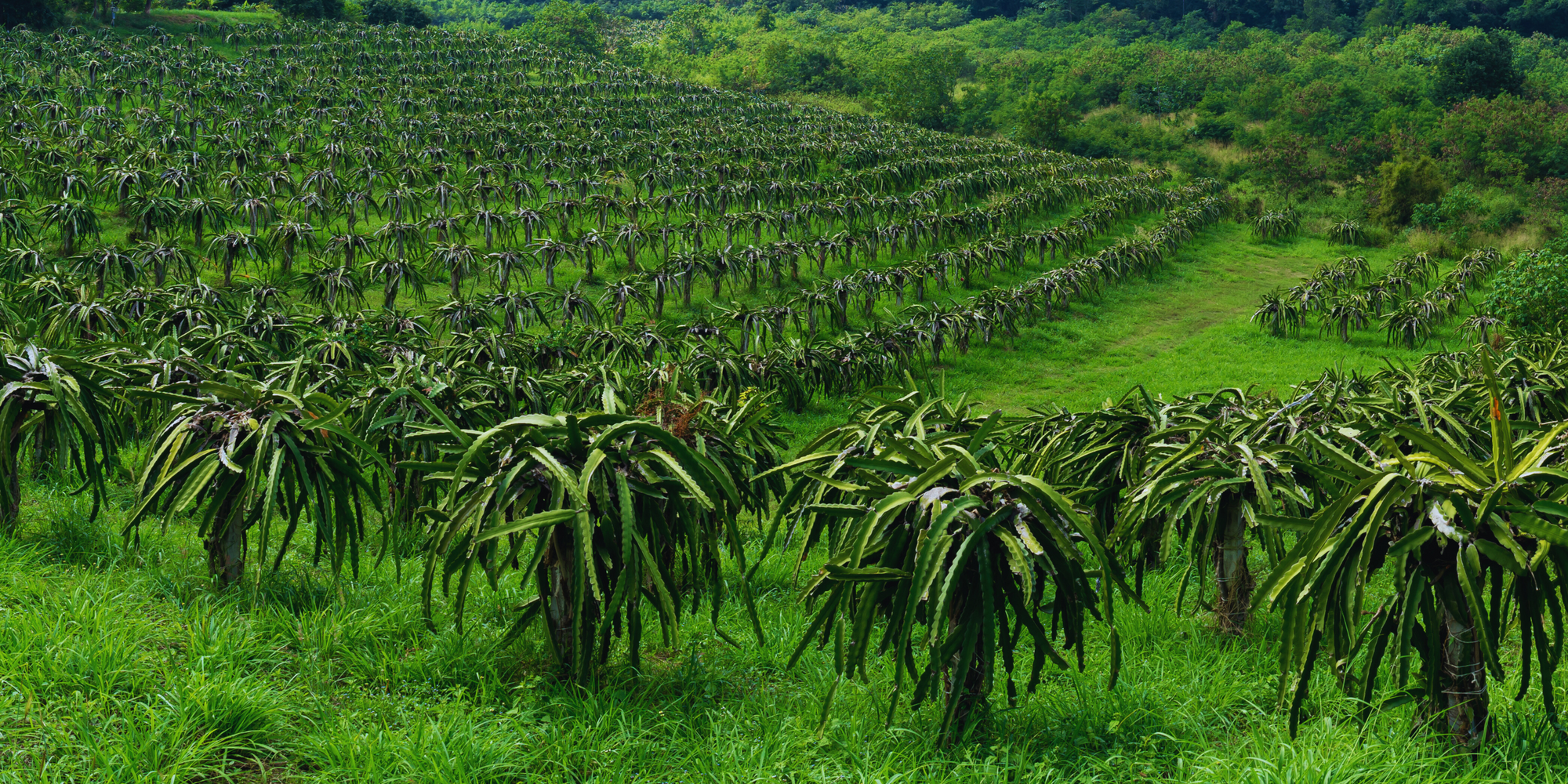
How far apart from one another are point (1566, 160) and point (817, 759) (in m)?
45.0

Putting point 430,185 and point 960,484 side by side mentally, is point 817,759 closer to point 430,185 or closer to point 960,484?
point 960,484

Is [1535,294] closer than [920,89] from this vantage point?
Yes

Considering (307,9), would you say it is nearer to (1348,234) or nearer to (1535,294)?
(1348,234)

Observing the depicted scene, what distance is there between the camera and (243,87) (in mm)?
30422

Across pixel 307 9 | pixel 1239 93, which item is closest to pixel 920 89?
pixel 1239 93

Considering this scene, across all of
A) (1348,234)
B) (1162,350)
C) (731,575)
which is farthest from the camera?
(1348,234)

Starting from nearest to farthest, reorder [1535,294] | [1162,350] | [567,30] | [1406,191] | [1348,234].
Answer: [1535,294] < [1162,350] < [1348,234] < [1406,191] < [567,30]

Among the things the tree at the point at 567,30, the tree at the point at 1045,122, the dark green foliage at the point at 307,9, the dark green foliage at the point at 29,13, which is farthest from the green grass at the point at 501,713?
the tree at the point at 567,30

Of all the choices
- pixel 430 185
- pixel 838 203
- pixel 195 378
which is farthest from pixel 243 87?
pixel 195 378

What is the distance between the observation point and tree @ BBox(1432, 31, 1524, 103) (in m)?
43.5

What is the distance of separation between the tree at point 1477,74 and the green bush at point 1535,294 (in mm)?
36203

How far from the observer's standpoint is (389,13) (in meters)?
50.5

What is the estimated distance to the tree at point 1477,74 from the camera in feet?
143

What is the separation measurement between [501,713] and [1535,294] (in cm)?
1832
